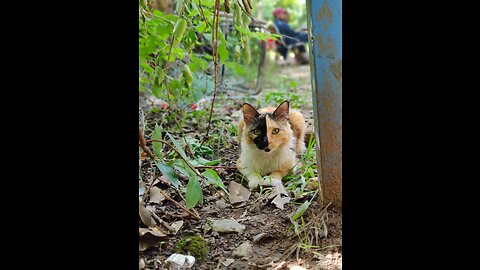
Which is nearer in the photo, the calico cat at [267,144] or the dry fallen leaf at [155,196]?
the dry fallen leaf at [155,196]

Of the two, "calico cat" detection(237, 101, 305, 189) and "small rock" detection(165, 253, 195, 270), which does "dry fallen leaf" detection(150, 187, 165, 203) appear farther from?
"calico cat" detection(237, 101, 305, 189)

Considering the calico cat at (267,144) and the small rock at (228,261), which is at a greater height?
the calico cat at (267,144)

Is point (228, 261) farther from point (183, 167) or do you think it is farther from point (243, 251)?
point (183, 167)

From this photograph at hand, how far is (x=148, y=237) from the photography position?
5.88 ft

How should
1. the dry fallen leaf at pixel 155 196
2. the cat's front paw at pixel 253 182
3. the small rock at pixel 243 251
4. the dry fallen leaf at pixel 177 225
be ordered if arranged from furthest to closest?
the cat's front paw at pixel 253 182 < the dry fallen leaf at pixel 155 196 < the dry fallen leaf at pixel 177 225 < the small rock at pixel 243 251

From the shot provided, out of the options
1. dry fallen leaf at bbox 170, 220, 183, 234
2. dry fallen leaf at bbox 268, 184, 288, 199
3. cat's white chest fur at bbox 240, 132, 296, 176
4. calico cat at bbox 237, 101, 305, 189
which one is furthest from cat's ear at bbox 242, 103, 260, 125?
A: dry fallen leaf at bbox 170, 220, 183, 234

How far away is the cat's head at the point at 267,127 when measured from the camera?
2580 millimetres

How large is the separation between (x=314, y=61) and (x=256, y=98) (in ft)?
7.24

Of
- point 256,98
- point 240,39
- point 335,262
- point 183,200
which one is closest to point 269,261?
point 335,262

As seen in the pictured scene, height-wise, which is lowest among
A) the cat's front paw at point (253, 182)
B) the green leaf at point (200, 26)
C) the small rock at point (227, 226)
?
the small rock at point (227, 226)

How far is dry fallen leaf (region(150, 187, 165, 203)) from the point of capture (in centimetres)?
207

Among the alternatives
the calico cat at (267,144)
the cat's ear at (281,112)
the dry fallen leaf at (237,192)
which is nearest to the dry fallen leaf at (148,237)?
the dry fallen leaf at (237,192)

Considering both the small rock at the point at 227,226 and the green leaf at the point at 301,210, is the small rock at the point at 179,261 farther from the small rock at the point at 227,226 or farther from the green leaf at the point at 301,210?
the green leaf at the point at 301,210

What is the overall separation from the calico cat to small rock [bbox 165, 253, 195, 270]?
819mm
